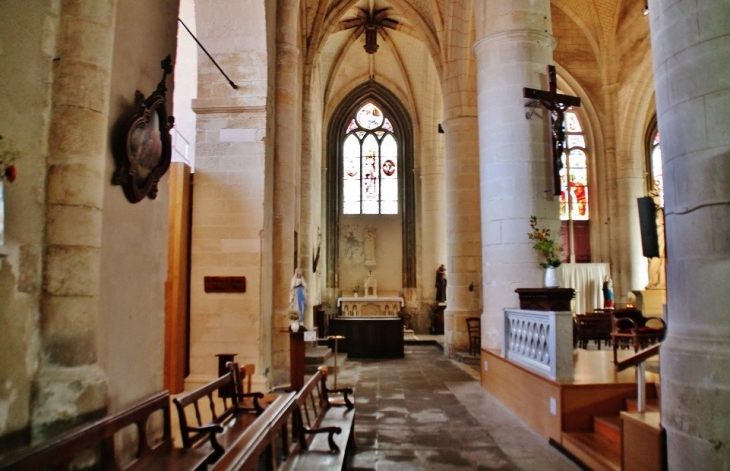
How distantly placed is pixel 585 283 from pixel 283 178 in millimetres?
10670

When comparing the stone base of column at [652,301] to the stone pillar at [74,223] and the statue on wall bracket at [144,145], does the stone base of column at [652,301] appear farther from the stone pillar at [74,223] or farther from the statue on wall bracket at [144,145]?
the stone pillar at [74,223]

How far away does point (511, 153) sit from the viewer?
7.76m

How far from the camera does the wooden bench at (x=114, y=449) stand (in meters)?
2.45

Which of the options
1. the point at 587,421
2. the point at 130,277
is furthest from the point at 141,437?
the point at 587,421

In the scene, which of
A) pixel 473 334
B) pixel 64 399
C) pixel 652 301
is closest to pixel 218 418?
pixel 64 399

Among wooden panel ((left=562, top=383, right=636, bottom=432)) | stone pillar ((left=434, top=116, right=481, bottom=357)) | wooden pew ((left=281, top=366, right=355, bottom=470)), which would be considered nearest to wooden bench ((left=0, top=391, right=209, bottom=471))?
wooden pew ((left=281, top=366, right=355, bottom=470))

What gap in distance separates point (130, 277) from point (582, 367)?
5.42 meters

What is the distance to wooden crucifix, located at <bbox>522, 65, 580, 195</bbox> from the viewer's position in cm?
767

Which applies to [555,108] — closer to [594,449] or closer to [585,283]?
[594,449]

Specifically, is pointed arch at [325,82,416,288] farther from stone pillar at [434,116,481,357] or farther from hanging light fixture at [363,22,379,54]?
stone pillar at [434,116,481,357]

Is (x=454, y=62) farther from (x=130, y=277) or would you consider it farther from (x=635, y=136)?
(x=130, y=277)

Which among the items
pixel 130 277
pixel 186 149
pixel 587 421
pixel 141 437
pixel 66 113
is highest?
pixel 186 149

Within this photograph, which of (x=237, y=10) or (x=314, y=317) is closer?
(x=237, y=10)

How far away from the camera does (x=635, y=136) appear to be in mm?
16047
